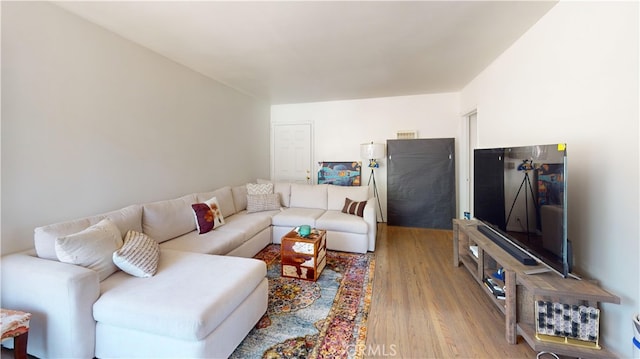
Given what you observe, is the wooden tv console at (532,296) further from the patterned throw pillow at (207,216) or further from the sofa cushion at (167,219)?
Result: the sofa cushion at (167,219)

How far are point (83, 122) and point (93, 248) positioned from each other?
3.93ft

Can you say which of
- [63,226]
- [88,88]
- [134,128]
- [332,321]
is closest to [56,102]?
[88,88]

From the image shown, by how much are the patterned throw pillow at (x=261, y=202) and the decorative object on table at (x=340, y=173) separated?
145cm

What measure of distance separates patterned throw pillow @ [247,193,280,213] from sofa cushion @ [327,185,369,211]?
85 centimetres

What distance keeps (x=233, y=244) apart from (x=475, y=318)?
228 cm

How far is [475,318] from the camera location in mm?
1982

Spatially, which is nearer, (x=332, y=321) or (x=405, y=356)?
(x=405, y=356)

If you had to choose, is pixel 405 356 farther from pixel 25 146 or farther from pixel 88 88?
pixel 88 88

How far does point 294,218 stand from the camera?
3.59 meters

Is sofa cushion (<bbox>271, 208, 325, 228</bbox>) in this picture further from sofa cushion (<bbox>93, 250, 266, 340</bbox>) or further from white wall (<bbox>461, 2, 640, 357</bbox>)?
white wall (<bbox>461, 2, 640, 357</bbox>)

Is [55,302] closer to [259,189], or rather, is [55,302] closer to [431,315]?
[431,315]

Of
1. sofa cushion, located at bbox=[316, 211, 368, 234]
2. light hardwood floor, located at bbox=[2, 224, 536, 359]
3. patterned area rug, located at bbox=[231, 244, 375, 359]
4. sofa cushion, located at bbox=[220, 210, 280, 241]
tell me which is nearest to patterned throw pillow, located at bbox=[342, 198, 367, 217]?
sofa cushion, located at bbox=[316, 211, 368, 234]

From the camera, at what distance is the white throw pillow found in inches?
62.4

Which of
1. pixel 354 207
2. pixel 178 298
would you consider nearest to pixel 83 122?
pixel 178 298
